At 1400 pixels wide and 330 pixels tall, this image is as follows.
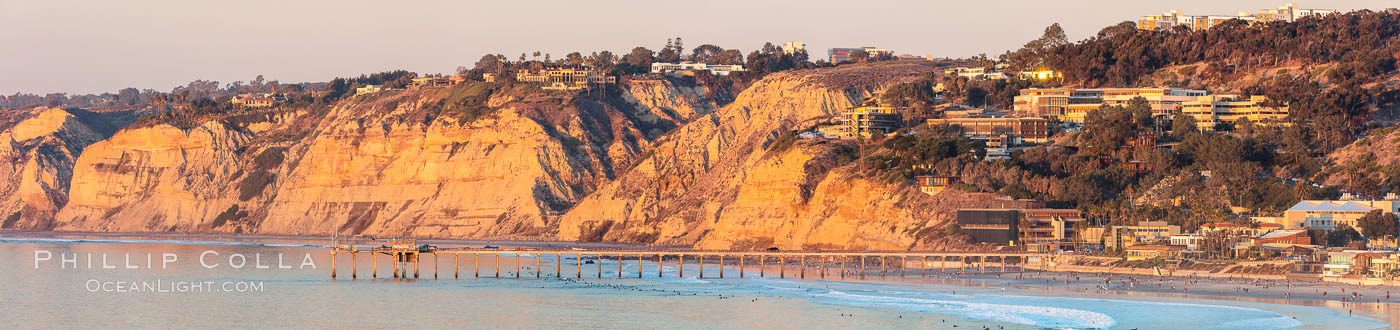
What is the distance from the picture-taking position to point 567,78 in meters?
161

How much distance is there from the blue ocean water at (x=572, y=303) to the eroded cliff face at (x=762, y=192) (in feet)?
32.6

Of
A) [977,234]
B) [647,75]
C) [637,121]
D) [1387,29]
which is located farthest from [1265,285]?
[647,75]

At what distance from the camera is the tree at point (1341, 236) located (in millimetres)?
85000

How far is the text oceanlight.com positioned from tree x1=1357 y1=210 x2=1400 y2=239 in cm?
5682

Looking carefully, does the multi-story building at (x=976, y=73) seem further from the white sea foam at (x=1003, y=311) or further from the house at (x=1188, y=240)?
the white sea foam at (x=1003, y=311)

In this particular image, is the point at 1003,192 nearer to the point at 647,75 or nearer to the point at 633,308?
the point at 633,308

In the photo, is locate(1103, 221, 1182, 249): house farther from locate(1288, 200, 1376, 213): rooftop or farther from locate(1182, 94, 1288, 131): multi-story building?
locate(1182, 94, 1288, 131): multi-story building

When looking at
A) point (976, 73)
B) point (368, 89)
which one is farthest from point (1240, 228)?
point (368, 89)

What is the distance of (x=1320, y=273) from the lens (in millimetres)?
78375

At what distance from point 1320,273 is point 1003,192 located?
24142mm

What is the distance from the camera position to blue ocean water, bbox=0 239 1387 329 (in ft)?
204

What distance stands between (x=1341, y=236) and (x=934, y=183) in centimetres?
2565

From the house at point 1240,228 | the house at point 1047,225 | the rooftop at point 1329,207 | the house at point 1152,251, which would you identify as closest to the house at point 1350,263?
the house at point 1240,228

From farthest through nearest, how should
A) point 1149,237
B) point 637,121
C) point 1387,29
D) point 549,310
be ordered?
point 637,121 < point 1387,29 < point 1149,237 < point 549,310
